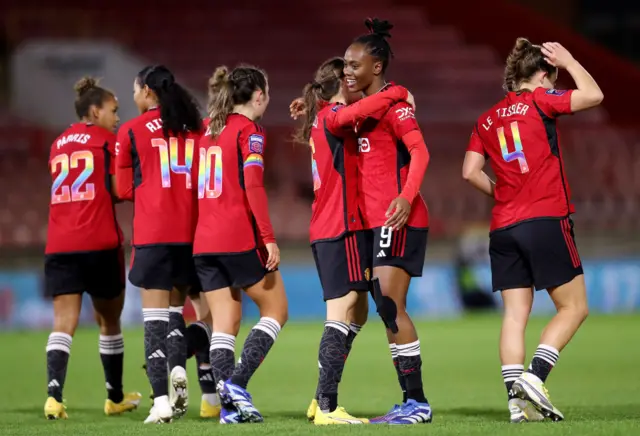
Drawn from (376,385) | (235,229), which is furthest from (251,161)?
(376,385)

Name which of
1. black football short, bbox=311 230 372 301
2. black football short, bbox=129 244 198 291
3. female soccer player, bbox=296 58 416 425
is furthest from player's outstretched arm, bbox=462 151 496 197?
black football short, bbox=129 244 198 291

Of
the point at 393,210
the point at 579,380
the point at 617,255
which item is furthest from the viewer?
the point at 617,255

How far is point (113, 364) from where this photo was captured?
776 centimetres

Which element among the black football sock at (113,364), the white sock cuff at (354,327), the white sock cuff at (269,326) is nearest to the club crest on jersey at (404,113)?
the white sock cuff at (354,327)

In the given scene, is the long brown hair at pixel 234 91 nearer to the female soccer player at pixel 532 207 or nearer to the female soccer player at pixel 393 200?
the female soccer player at pixel 393 200

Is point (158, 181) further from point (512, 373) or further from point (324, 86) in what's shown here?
point (512, 373)

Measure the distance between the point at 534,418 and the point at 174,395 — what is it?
2.31m

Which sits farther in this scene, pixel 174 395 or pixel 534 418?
pixel 174 395

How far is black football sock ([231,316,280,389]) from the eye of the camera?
6602 millimetres

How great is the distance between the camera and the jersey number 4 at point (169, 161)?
709 cm

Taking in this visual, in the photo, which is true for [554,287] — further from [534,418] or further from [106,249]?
[106,249]

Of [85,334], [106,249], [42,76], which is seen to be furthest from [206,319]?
[42,76]

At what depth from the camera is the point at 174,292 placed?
748 cm

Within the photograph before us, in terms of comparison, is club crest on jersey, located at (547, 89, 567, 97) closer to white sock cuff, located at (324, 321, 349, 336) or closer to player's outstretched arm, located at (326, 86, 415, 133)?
player's outstretched arm, located at (326, 86, 415, 133)
